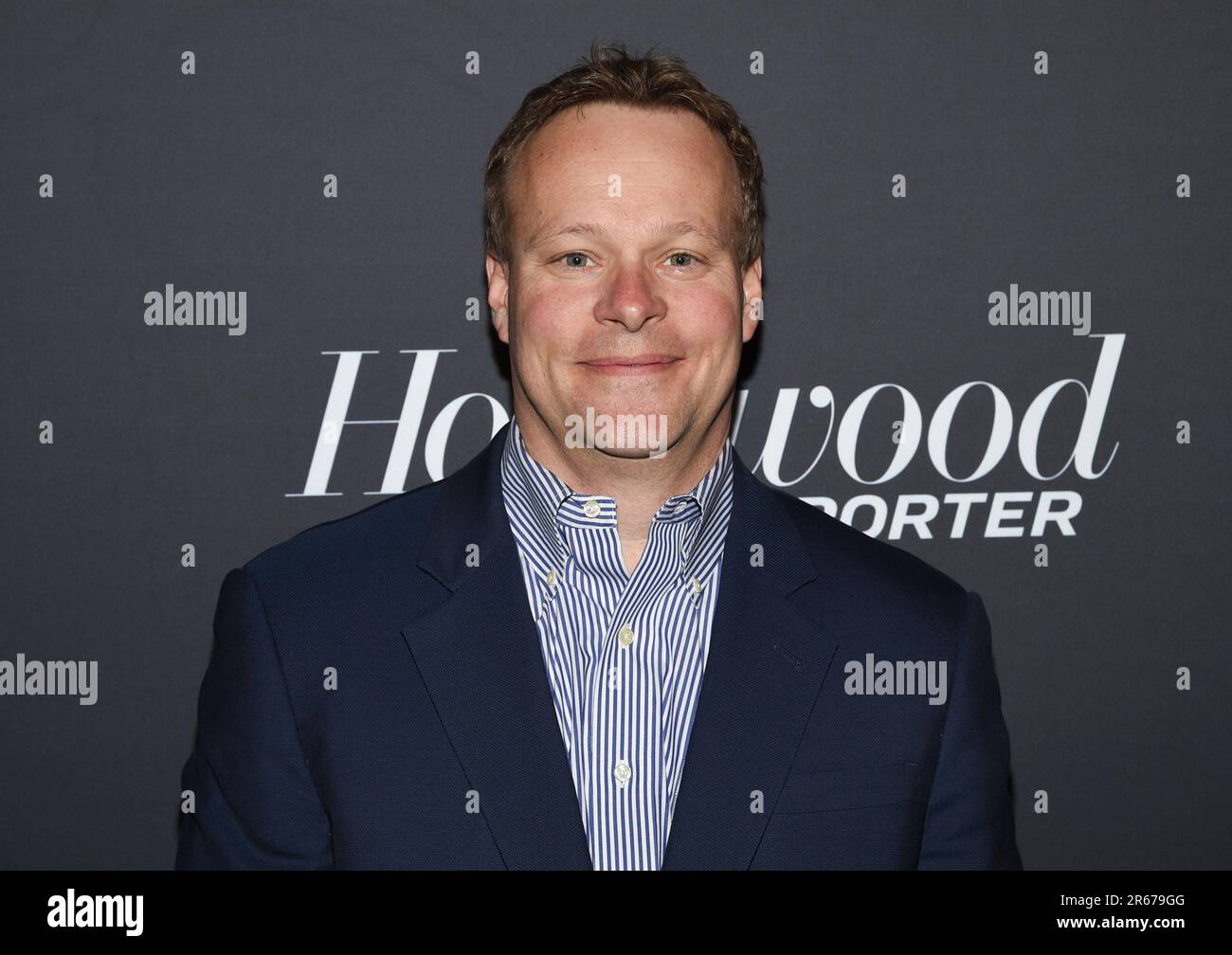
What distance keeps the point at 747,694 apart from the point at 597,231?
0.75 m

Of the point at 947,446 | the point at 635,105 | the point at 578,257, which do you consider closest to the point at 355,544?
the point at 578,257

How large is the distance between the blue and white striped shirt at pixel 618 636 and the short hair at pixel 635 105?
1.30 feet

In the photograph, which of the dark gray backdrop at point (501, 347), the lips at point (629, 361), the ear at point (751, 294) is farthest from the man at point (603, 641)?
the dark gray backdrop at point (501, 347)

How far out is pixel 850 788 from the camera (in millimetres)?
1795

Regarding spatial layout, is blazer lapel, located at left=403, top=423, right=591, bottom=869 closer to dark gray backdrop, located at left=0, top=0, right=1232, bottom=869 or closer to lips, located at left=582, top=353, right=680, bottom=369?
lips, located at left=582, top=353, right=680, bottom=369

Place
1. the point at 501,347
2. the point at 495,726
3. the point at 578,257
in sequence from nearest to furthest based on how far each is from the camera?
the point at 495,726
the point at 578,257
the point at 501,347

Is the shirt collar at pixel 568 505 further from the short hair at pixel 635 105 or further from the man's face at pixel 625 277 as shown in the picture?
the short hair at pixel 635 105

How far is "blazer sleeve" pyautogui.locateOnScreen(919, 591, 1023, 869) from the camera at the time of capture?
1867 mm

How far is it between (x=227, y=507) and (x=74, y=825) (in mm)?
823

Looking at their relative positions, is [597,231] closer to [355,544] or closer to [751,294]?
[751,294]

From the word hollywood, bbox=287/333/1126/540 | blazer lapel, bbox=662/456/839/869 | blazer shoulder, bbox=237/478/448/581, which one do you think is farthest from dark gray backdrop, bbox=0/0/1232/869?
blazer lapel, bbox=662/456/839/869
